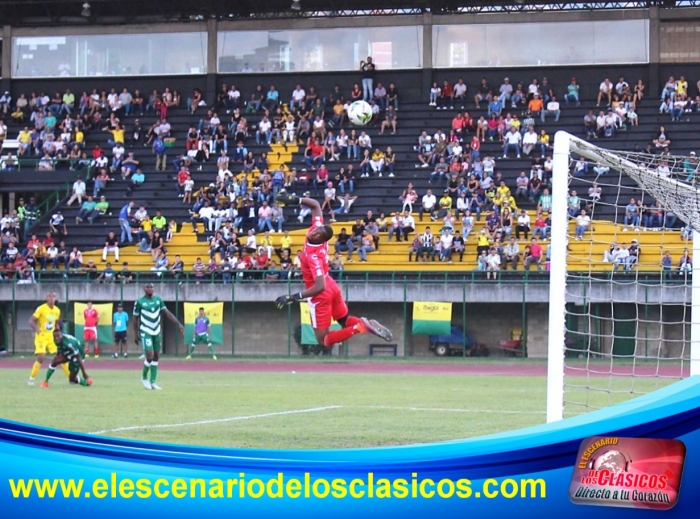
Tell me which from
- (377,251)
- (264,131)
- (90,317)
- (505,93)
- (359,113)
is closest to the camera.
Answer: (90,317)

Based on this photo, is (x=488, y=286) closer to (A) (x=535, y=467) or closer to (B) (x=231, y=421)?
(B) (x=231, y=421)

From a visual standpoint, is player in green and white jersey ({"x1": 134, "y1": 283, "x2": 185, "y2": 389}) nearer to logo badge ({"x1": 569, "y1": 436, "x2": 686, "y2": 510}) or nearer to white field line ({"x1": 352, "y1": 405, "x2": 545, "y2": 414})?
white field line ({"x1": 352, "y1": 405, "x2": 545, "y2": 414})

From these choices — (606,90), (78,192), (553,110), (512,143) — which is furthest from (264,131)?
(606,90)

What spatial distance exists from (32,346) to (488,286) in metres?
16.5

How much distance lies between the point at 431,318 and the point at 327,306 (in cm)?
2073

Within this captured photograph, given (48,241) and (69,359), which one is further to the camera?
(48,241)

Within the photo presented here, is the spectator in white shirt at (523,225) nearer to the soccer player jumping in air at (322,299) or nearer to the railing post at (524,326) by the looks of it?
the railing post at (524,326)

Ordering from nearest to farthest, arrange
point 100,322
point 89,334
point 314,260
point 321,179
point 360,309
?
point 314,260
point 89,334
point 100,322
point 360,309
point 321,179

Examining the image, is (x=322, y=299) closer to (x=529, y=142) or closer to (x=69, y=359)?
(x=69, y=359)

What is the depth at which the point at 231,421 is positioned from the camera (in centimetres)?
1465

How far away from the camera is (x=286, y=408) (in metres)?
17.1

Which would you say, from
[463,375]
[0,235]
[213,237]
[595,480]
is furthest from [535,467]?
[0,235]

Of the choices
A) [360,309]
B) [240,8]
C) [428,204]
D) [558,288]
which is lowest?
[360,309]

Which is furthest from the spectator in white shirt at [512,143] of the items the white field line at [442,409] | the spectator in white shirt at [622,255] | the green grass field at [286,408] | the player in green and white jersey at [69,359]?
the white field line at [442,409]
